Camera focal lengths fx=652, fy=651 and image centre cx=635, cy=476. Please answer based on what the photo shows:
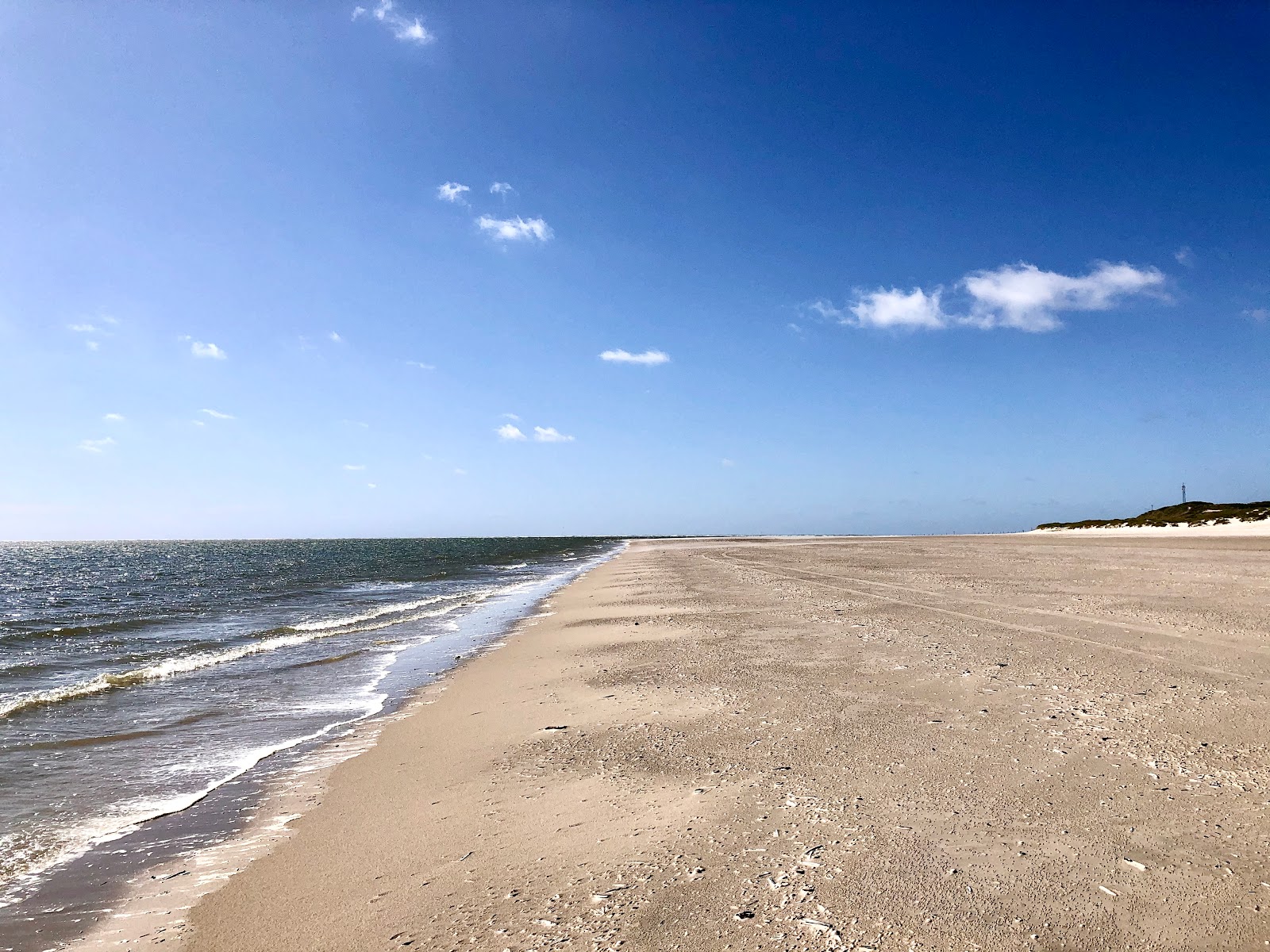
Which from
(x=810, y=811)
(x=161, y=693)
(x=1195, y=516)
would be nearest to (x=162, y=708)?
(x=161, y=693)

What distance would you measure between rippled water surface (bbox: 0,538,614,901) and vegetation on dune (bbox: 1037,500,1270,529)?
70706 millimetres

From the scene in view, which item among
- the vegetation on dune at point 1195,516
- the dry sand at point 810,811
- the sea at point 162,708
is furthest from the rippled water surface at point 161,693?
the vegetation on dune at point 1195,516

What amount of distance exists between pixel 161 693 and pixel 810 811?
38.4 feet

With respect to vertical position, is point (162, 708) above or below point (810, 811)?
below

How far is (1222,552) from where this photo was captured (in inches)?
1240

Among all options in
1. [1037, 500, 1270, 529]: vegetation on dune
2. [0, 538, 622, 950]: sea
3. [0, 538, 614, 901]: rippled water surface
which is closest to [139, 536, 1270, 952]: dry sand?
[0, 538, 622, 950]: sea

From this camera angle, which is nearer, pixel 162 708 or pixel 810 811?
pixel 810 811

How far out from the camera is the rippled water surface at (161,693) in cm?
636

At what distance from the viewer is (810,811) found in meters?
4.83

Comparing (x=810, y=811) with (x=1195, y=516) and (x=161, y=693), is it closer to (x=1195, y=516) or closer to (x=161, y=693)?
(x=161, y=693)

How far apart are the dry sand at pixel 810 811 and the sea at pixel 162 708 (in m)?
1.19

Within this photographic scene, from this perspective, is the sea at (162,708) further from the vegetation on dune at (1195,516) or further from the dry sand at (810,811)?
the vegetation on dune at (1195,516)

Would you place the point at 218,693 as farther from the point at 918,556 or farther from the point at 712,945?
the point at 918,556

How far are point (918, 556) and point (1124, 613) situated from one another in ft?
88.0
